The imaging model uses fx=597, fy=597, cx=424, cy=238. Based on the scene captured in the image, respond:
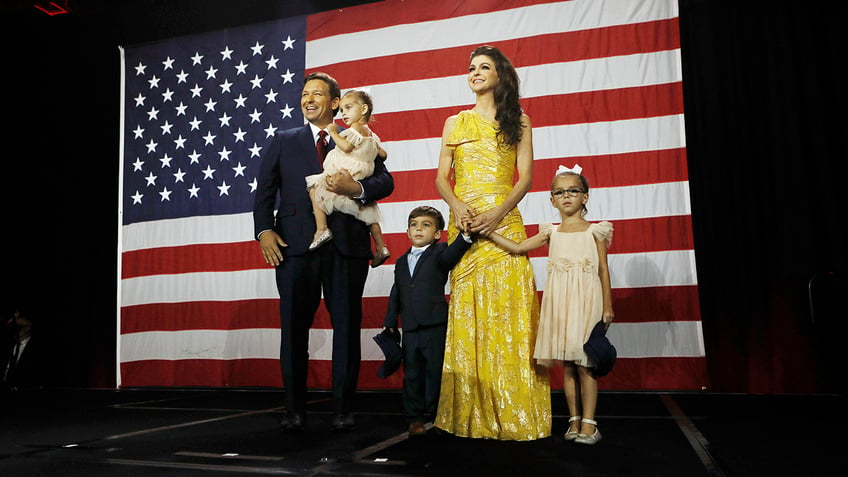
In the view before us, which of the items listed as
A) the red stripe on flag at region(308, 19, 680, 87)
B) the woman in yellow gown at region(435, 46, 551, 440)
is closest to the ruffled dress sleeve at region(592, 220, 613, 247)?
the woman in yellow gown at region(435, 46, 551, 440)

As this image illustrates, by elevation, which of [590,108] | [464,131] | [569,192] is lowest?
[569,192]

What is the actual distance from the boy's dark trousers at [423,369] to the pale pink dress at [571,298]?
1.33ft

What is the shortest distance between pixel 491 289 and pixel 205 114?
3.59 m

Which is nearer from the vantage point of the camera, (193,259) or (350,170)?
(350,170)

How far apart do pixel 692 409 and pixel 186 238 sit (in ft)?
12.8

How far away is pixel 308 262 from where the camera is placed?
2531 millimetres

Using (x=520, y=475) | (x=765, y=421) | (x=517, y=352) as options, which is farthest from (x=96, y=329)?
(x=765, y=421)

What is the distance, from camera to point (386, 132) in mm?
4457

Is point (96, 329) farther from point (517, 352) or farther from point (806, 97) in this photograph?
point (806, 97)

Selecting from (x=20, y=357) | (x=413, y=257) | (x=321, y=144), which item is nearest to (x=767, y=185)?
(x=413, y=257)

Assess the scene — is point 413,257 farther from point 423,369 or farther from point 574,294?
point 574,294

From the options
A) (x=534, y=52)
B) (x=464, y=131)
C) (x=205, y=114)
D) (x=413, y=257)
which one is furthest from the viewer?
(x=205, y=114)

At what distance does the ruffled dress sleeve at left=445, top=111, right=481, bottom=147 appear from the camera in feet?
7.90

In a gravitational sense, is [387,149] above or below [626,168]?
above
